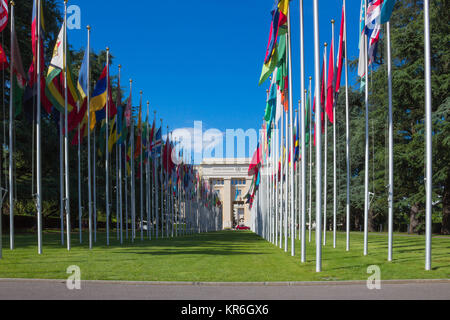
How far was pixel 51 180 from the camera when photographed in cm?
3784

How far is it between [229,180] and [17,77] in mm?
108935

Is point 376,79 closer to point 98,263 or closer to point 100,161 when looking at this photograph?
point 100,161

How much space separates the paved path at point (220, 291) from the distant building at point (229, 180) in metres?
113

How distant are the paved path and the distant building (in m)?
113

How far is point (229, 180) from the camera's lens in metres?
130

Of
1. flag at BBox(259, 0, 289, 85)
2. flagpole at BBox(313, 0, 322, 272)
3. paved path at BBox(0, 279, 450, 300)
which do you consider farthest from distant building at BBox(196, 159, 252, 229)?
paved path at BBox(0, 279, 450, 300)

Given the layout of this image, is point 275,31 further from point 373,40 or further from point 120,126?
point 120,126

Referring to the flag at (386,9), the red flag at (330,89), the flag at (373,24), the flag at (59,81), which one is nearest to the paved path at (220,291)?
the flag at (386,9)

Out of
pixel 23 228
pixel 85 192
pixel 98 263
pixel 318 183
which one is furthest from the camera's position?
pixel 23 228

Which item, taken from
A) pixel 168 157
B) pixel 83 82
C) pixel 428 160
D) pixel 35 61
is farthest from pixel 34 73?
pixel 168 157

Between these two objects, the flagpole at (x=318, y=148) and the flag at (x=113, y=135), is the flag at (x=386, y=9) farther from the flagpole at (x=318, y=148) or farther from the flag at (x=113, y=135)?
the flag at (x=113, y=135)

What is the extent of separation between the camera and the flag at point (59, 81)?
21.6 m

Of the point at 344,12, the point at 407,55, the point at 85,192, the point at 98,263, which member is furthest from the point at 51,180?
the point at 407,55
